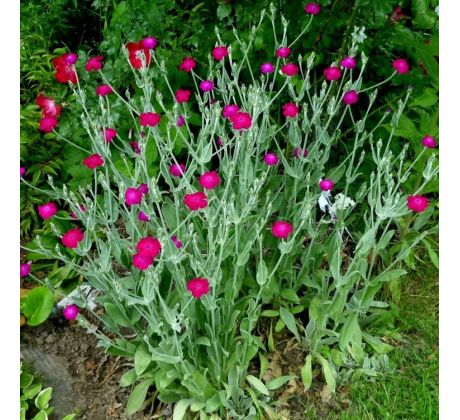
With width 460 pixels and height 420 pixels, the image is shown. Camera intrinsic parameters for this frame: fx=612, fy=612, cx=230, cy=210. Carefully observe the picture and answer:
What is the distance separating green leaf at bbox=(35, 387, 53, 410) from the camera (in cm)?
187

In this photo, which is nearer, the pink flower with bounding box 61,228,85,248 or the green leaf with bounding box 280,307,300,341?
the pink flower with bounding box 61,228,85,248

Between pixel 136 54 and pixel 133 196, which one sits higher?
pixel 136 54

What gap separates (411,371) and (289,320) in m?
0.45

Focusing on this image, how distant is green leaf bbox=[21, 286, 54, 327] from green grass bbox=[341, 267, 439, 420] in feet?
3.47

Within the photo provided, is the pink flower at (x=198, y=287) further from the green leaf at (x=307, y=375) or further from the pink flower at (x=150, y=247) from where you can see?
the green leaf at (x=307, y=375)

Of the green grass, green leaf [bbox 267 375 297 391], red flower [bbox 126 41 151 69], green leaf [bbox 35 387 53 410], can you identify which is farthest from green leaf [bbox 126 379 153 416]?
red flower [bbox 126 41 151 69]

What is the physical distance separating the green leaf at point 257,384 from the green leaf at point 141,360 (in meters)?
0.31

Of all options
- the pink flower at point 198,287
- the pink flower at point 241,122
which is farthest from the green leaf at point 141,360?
the pink flower at point 241,122

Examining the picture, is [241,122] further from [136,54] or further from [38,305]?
[38,305]

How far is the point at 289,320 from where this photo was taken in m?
2.01

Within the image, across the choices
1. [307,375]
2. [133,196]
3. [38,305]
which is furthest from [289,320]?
[38,305]

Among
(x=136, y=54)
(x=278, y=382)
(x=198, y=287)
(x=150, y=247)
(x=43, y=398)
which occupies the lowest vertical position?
(x=43, y=398)

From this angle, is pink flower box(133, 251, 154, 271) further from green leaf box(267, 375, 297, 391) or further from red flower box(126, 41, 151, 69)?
red flower box(126, 41, 151, 69)

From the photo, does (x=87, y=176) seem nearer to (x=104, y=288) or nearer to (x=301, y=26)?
(x=104, y=288)
